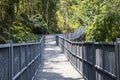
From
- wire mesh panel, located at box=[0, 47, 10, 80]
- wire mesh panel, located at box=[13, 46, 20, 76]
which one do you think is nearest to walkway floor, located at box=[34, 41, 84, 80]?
wire mesh panel, located at box=[13, 46, 20, 76]

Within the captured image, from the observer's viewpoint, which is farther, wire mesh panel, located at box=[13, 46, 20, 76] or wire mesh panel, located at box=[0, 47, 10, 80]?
wire mesh panel, located at box=[13, 46, 20, 76]

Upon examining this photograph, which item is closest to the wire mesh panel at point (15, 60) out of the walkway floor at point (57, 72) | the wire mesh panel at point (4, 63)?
A: the wire mesh panel at point (4, 63)

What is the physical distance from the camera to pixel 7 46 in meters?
6.86

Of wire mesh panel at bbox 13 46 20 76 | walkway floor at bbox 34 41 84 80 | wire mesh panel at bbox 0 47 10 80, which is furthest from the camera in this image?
walkway floor at bbox 34 41 84 80

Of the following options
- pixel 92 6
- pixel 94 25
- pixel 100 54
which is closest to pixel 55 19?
pixel 92 6

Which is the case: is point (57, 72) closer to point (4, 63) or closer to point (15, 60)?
point (15, 60)

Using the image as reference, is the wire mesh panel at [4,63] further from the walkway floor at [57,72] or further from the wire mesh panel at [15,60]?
the walkway floor at [57,72]

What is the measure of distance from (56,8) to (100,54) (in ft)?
260

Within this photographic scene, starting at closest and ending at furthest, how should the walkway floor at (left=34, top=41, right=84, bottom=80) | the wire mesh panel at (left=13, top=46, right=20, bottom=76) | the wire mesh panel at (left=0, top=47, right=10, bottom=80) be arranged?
the wire mesh panel at (left=0, top=47, right=10, bottom=80)
the wire mesh panel at (left=13, top=46, right=20, bottom=76)
the walkway floor at (left=34, top=41, right=84, bottom=80)

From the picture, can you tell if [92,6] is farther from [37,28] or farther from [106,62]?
[106,62]

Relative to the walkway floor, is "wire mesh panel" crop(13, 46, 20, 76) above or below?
above

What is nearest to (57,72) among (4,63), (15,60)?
(15,60)

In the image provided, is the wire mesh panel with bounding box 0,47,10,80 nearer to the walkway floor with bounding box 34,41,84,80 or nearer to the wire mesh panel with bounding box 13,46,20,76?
the wire mesh panel with bounding box 13,46,20,76

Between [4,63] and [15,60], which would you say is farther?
[15,60]
